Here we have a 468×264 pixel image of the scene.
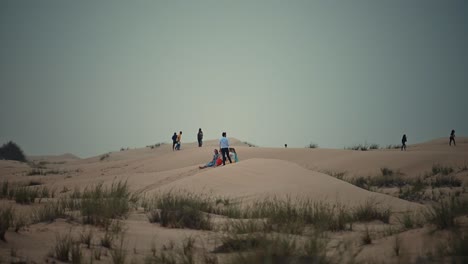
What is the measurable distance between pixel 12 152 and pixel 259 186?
2005 inches

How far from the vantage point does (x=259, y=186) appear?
586 inches

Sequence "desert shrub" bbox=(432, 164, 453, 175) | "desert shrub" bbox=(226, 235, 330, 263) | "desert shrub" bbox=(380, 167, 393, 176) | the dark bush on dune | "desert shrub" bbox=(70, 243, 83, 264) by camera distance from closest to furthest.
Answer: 1. "desert shrub" bbox=(226, 235, 330, 263)
2. "desert shrub" bbox=(70, 243, 83, 264)
3. "desert shrub" bbox=(432, 164, 453, 175)
4. "desert shrub" bbox=(380, 167, 393, 176)
5. the dark bush on dune

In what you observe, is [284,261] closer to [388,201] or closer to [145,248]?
[145,248]

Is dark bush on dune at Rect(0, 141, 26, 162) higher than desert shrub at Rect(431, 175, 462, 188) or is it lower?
higher

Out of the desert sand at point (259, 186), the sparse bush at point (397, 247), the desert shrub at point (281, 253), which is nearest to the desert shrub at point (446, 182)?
the desert sand at point (259, 186)

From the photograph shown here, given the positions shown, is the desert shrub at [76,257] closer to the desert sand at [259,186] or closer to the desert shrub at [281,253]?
the desert sand at [259,186]

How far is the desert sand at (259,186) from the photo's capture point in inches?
214

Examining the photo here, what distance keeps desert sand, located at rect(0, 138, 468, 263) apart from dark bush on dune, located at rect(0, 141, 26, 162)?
18.4 m

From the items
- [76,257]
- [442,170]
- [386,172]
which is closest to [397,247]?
[76,257]

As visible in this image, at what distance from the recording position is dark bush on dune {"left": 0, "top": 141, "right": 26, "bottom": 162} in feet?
177

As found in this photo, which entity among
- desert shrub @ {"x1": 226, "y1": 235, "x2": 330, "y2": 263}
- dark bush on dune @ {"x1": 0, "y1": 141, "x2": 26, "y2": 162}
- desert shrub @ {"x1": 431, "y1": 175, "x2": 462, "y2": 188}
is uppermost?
dark bush on dune @ {"x1": 0, "y1": 141, "x2": 26, "y2": 162}

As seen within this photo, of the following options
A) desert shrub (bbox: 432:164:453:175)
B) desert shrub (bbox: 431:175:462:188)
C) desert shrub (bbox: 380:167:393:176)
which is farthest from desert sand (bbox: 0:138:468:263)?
desert shrub (bbox: 431:175:462:188)

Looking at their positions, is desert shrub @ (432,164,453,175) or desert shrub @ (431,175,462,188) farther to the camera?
desert shrub @ (432,164,453,175)

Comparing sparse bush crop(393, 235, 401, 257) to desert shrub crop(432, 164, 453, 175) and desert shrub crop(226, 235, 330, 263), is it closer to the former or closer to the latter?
desert shrub crop(226, 235, 330, 263)
